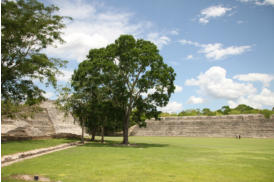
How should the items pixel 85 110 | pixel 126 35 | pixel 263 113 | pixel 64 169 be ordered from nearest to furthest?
pixel 64 169
pixel 126 35
pixel 85 110
pixel 263 113

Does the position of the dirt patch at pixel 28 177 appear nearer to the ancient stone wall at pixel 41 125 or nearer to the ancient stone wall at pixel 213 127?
the ancient stone wall at pixel 41 125

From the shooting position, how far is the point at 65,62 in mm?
21094

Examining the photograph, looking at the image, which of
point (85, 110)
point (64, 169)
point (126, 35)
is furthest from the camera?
point (85, 110)

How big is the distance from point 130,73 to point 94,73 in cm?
337

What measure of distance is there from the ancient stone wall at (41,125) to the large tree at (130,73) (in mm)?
7968

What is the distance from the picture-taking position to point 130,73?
70.0ft

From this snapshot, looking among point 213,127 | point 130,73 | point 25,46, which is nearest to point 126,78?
point 130,73

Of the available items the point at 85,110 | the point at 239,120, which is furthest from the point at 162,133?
the point at 85,110

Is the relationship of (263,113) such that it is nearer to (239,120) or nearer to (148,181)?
(239,120)

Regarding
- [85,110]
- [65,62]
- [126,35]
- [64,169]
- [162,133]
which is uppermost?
[126,35]

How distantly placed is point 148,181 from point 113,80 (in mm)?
15319

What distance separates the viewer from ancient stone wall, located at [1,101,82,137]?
22531 millimetres

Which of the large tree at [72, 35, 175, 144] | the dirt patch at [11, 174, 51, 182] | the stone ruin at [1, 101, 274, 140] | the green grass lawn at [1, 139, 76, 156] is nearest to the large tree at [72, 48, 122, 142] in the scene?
the large tree at [72, 35, 175, 144]

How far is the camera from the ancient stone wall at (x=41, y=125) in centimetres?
2253
